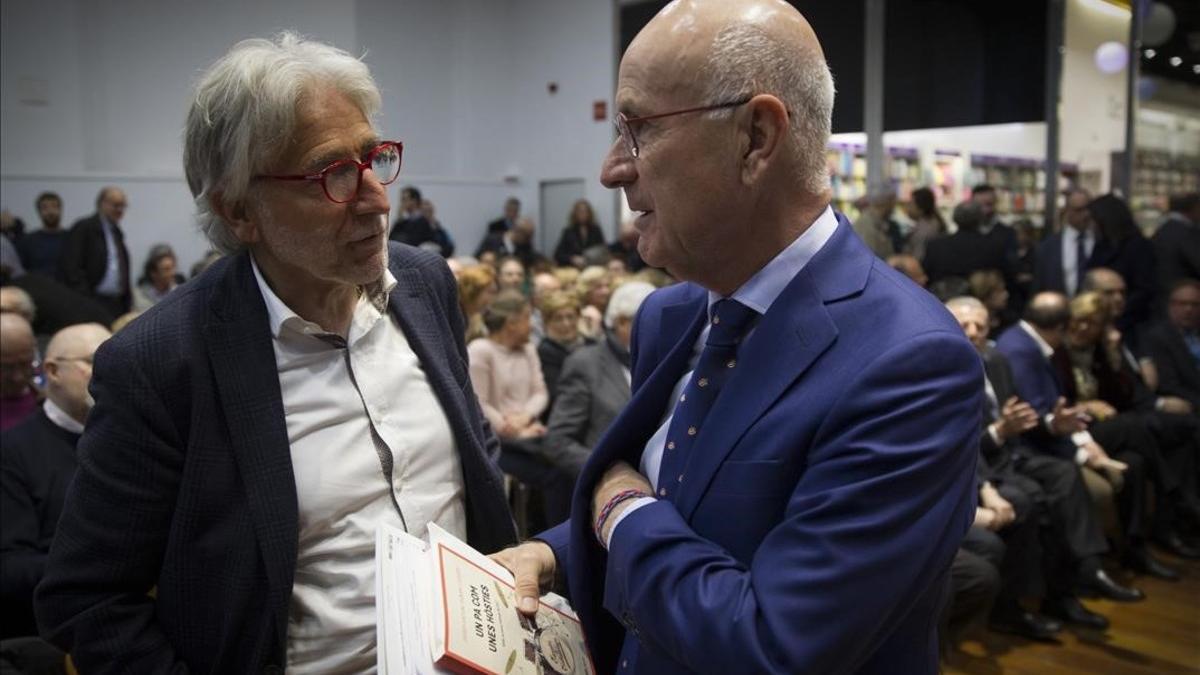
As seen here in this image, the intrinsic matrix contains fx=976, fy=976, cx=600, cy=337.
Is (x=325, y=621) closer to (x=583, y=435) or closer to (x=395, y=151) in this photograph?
(x=395, y=151)

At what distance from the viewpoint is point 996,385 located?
4.10m

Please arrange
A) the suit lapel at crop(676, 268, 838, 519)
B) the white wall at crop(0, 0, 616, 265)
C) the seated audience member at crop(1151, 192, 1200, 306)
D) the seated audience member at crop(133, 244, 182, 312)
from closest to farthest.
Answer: the suit lapel at crop(676, 268, 838, 519)
the seated audience member at crop(1151, 192, 1200, 306)
the seated audience member at crop(133, 244, 182, 312)
the white wall at crop(0, 0, 616, 265)

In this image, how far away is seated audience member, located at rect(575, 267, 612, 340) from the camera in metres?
5.29

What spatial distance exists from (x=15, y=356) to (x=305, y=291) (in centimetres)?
225

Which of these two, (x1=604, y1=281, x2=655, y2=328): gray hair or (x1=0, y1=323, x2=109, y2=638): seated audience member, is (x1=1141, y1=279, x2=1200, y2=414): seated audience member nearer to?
(x1=604, y1=281, x2=655, y2=328): gray hair

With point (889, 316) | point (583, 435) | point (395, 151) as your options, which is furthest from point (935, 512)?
point (583, 435)

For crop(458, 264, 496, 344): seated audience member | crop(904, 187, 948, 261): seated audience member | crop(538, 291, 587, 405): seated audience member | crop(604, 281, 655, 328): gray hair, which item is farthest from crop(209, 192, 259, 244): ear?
crop(904, 187, 948, 261): seated audience member

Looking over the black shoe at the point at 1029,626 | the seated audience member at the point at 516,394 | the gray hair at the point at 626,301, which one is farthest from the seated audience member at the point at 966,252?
the seated audience member at the point at 516,394

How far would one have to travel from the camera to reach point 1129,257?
21.2ft

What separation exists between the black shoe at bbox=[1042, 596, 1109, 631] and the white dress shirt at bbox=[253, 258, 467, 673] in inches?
137

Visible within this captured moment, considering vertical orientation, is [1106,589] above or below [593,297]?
below

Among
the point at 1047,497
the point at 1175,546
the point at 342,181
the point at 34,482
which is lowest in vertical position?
the point at 1175,546

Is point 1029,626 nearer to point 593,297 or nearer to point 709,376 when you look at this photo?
point 593,297

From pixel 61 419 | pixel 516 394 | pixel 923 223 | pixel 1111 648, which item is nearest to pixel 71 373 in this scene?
pixel 61 419
